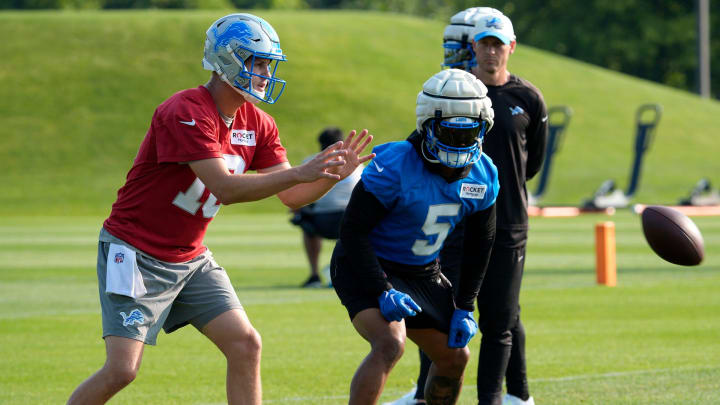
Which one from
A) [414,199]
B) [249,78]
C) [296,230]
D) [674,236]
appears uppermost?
[249,78]

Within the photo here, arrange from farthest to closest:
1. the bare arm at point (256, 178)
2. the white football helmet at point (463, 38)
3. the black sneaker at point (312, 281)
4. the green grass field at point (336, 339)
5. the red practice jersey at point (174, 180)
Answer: the black sneaker at point (312, 281) < the green grass field at point (336, 339) < the white football helmet at point (463, 38) < the red practice jersey at point (174, 180) < the bare arm at point (256, 178)

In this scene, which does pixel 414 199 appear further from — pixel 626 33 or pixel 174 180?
pixel 626 33

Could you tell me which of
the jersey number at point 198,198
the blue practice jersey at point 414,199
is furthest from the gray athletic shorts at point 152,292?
the blue practice jersey at point 414,199

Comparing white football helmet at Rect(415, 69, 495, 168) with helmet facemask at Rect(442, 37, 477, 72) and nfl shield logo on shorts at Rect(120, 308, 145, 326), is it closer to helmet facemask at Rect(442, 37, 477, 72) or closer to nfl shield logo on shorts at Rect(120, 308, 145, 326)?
helmet facemask at Rect(442, 37, 477, 72)

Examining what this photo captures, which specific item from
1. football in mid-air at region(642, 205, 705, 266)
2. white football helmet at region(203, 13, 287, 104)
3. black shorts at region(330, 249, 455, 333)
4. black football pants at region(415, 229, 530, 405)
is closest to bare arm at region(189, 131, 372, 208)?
white football helmet at region(203, 13, 287, 104)

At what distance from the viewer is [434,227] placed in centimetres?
589

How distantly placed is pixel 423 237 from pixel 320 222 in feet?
27.2

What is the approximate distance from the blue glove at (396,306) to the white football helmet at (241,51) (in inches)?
44.3

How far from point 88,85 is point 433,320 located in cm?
4411

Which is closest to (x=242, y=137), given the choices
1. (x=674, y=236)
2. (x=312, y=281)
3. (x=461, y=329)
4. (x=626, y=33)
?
(x=461, y=329)

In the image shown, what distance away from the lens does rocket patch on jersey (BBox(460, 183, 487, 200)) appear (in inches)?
231

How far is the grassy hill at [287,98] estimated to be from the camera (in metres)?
42.2

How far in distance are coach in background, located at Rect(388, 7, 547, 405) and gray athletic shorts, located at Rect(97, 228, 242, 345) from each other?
1681mm

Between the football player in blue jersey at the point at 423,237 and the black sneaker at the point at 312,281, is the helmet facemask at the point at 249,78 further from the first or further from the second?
the black sneaker at the point at 312,281
